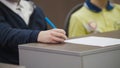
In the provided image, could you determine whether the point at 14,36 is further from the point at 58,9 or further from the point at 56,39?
the point at 58,9

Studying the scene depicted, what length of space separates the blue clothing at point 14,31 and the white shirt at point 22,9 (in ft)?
0.05

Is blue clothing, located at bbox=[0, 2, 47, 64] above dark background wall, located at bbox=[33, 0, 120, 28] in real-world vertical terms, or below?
above

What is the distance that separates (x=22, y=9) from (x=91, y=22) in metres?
0.44

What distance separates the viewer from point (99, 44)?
2.83ft

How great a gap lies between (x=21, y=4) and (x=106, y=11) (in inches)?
22.0

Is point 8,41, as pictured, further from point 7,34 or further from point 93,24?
point 93,24

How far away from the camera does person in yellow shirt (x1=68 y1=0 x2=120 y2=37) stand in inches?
59.1

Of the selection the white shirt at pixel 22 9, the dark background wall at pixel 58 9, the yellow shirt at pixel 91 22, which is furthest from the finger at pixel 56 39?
the dark background wall at pixel 58 9

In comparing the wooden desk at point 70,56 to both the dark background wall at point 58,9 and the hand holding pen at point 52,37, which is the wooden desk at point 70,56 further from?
the dark background wall at point 58,9

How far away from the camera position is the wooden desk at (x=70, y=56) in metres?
0.76

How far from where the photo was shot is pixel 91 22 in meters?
1.53

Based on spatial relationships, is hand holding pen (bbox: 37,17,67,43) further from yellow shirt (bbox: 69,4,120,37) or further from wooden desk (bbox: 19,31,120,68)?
yellow shirt (bbox: 69,4,120,37)

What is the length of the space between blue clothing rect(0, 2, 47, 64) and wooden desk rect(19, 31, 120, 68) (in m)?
0.11

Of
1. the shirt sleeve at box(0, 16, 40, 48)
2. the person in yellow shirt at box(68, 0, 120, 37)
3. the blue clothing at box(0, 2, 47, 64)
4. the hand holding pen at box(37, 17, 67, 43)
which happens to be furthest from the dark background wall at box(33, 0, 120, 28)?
the hand holding pen at box(37, 17, 67, 43)
